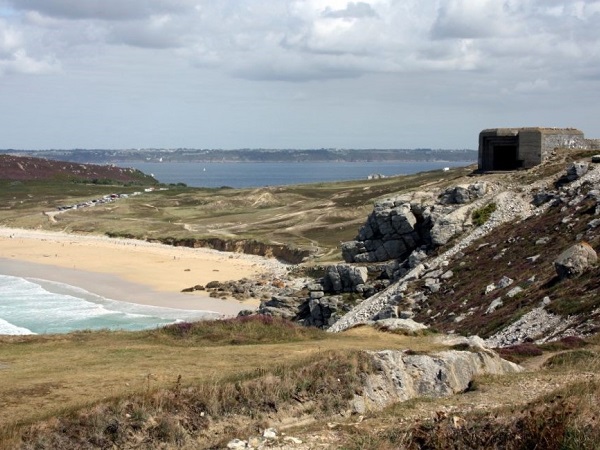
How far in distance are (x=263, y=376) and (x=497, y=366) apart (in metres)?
6.98

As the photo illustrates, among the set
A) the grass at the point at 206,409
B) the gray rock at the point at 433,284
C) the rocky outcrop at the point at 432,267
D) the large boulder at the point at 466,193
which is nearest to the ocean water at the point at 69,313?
the rocky outcrop at the point at 432,267

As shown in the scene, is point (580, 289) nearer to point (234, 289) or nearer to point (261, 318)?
point (261, 318)

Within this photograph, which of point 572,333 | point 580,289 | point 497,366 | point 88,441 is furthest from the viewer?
point 580,289

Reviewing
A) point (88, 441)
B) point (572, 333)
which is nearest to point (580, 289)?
point (572, 333)

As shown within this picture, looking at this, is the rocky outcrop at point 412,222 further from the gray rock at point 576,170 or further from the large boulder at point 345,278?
the gray rock at point 576,170

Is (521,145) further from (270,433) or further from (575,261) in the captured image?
(270,433)

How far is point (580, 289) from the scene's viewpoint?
89.0 feet

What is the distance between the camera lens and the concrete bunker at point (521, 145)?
47219 millimetres

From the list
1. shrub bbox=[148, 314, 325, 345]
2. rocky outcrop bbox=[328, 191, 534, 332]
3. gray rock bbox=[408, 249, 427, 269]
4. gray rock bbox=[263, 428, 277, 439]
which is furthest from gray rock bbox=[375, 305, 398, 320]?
gray rock bbox=[263, 428, 277, 439]

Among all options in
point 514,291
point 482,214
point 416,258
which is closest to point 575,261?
point 514,291

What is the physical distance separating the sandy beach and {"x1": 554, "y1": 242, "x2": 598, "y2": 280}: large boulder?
27.4 meters

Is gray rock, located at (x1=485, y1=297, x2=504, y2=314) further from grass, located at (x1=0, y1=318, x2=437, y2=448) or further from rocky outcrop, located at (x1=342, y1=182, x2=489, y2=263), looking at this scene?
rocky outcrop, located at (x1=342, y1=182, x2=489, y2=263)

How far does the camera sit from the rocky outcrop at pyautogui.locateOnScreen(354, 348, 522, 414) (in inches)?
665

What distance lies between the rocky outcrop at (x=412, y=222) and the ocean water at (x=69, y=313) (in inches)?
467
